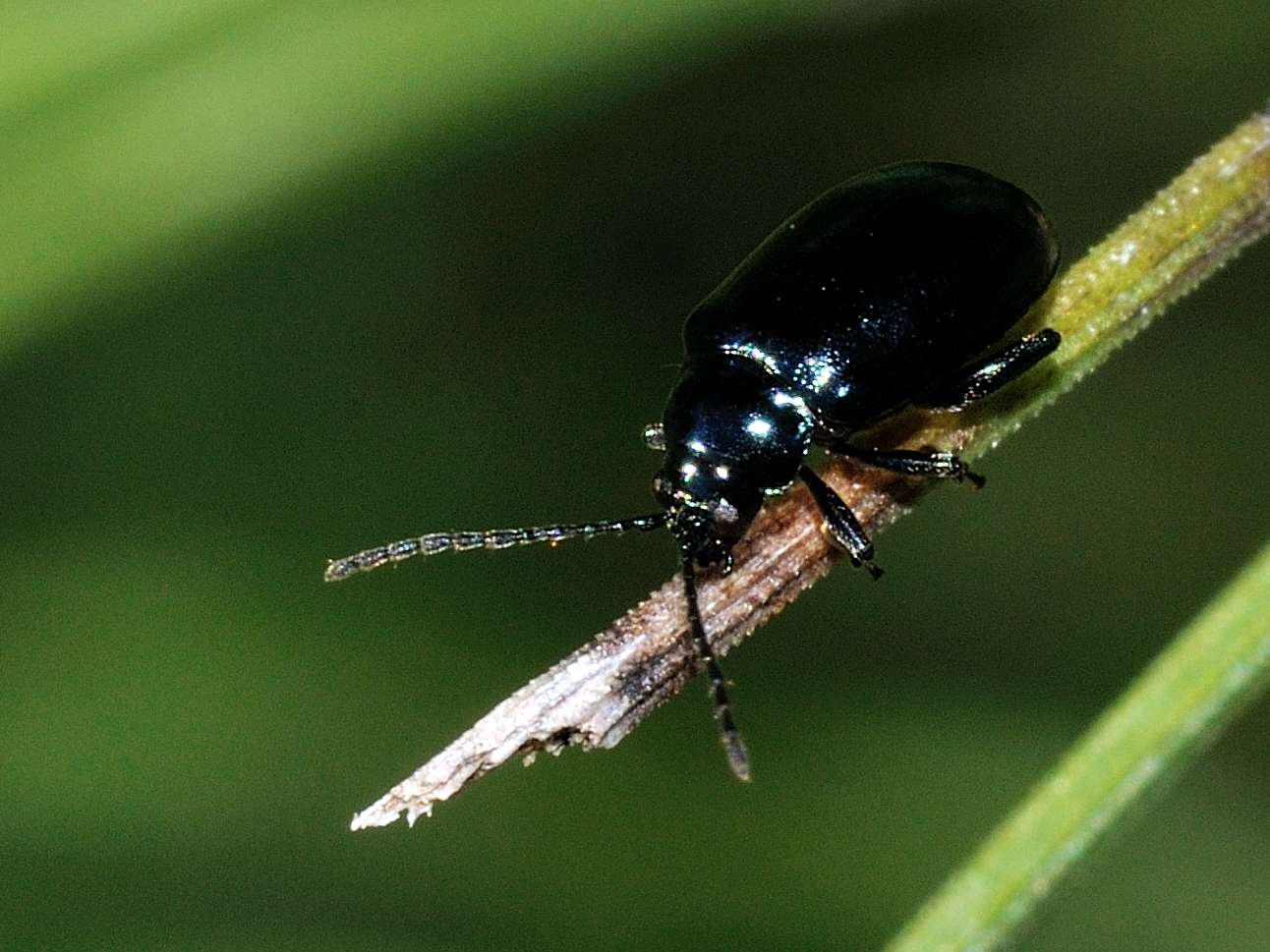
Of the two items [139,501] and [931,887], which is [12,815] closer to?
[139,501]

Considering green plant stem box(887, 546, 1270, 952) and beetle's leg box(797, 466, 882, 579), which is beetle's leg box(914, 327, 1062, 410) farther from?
green plant stem box(887, 546, 1270, 952)

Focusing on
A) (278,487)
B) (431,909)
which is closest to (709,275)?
(278,487)

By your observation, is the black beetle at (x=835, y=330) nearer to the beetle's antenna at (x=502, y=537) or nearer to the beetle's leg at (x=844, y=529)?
the beetle's antenna at (x=502, y=537)

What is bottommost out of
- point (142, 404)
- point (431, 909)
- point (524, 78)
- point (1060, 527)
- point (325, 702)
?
point (431, 909)

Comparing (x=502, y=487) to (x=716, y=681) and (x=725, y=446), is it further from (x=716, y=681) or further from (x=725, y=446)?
(x=716, y=681)

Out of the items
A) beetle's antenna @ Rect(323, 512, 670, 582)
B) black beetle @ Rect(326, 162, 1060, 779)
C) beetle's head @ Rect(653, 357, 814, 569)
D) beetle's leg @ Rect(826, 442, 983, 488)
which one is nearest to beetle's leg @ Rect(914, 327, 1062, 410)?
black beetle @ Rect(326, 162, 1060, 779)

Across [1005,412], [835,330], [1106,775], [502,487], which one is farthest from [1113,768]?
[502,487]
